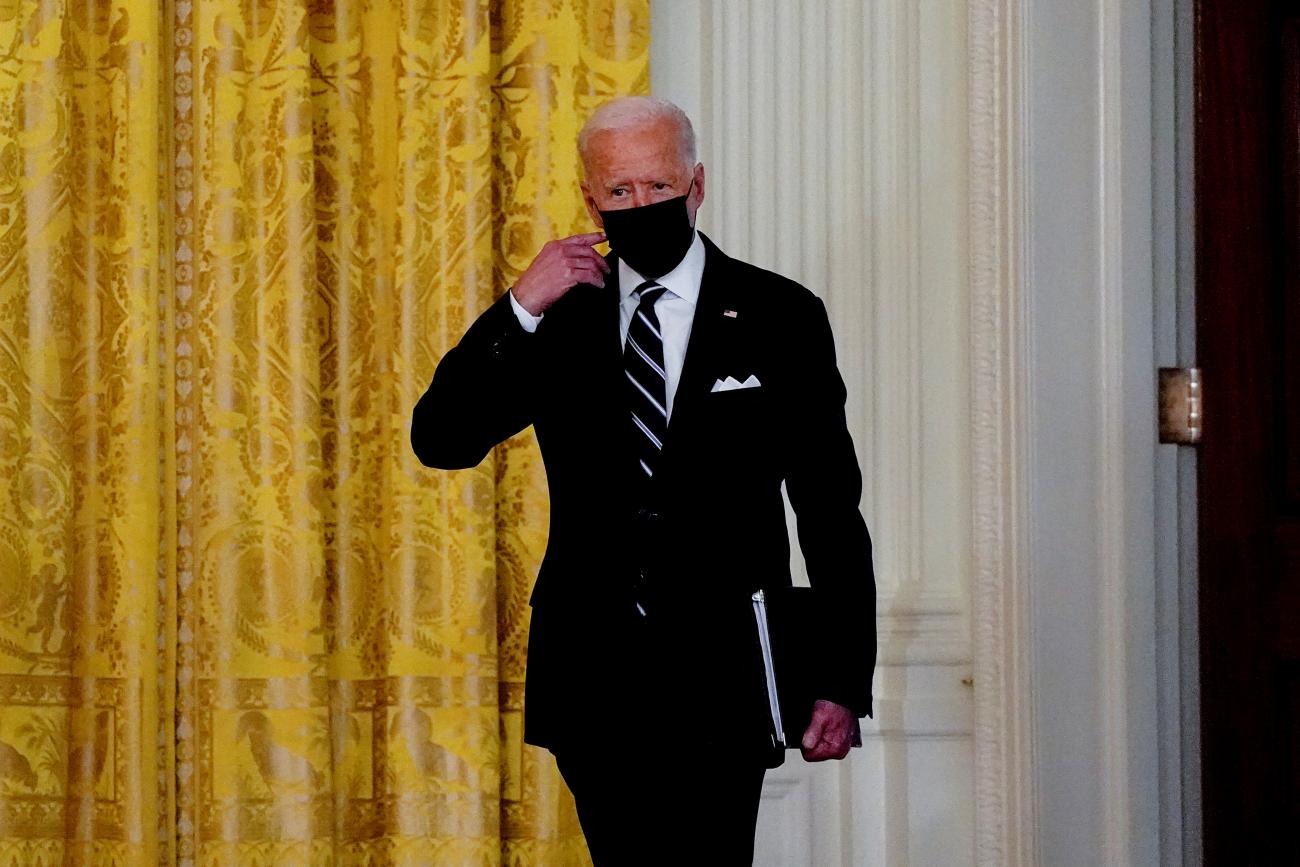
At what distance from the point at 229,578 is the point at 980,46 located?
1687 mm

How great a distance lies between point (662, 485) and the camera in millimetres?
1671

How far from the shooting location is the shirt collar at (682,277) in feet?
5.73

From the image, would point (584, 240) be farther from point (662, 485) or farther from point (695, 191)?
point (662, 485)

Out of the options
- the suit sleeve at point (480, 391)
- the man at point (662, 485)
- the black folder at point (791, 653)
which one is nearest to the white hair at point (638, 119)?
the man at point (662, 485)

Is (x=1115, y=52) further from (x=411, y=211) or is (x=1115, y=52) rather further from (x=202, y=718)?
(x=202, y=718)

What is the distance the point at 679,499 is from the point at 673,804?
35 cm

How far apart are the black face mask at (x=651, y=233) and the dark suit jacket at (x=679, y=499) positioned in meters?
0.06

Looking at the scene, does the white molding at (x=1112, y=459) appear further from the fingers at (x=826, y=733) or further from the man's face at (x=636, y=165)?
the man's face at (x=636, y=165)

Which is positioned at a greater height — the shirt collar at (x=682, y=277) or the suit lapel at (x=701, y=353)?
the shirt collar at (x=682, y=277)

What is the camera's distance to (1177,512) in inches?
99.6

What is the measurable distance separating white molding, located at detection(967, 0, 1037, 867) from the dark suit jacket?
0.88 metres

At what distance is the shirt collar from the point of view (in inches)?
68.7

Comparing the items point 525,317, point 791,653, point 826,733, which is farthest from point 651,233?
point 826,733

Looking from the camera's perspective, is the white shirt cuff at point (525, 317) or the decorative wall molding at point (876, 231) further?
the decorative wall molding at point (876, 231)
